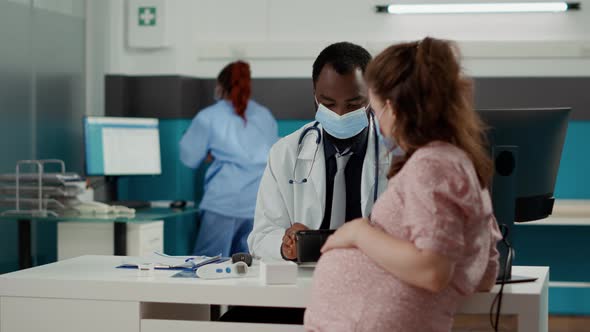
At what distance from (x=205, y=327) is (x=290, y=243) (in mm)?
322

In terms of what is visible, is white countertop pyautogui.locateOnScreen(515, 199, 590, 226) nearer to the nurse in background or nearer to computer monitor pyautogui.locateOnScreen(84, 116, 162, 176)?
the nurse in background

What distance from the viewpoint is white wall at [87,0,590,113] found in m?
5.63

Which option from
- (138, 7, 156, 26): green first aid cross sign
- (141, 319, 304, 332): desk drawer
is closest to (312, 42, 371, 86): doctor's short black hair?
(141, 319, 304, 332): desk drawer

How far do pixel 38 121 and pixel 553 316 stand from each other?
3.16m

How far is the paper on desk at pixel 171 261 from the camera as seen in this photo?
8.21ft

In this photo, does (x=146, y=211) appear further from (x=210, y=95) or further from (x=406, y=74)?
(x=406, y=74)

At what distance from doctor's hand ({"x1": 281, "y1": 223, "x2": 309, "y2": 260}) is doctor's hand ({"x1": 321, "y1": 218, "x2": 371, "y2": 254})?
18.2 inches

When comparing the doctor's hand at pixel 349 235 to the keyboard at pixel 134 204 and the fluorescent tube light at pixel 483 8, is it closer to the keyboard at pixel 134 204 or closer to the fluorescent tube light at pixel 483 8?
the keyboard at pixel 134 204

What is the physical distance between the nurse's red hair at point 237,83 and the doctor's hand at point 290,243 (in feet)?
9.50

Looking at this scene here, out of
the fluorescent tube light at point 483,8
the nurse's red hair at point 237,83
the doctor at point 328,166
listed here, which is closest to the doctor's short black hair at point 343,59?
the doctor at point 328,166

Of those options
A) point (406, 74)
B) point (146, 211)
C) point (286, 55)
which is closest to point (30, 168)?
point (146, 211)

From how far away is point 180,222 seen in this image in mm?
5797

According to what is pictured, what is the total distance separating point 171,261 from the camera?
266 centimetres

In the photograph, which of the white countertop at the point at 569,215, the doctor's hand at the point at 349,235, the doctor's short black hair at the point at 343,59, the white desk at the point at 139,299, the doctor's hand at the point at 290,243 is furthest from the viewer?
the white countertop at the point at 569,215
